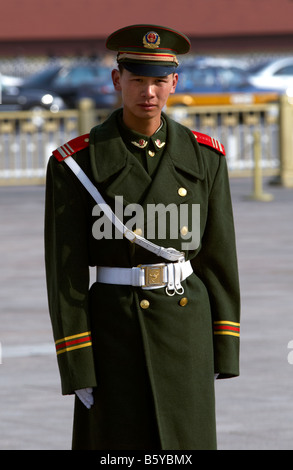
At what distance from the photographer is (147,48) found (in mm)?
3576

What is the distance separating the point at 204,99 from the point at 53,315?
23.8 m

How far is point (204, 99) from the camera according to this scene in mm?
27125

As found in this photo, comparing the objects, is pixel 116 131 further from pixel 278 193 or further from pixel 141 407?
pixel 278 193

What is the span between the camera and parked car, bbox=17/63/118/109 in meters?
29.2

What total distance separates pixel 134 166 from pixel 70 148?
215 millimetres

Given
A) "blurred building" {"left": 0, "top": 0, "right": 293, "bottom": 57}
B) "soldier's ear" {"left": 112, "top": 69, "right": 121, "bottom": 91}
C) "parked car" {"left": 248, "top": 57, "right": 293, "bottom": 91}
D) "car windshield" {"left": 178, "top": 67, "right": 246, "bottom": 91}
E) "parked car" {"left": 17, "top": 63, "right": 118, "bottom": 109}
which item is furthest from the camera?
"blurred building" {"left": 0, "top": 0, "right": 293, "bottom": 57}

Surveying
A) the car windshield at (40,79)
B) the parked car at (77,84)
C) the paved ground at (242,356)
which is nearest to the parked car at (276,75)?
the parked car at (77,84)

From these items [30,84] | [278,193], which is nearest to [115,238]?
[278,193]

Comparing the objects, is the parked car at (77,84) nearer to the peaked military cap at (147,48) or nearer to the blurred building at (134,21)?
the blurred building at (134,21)

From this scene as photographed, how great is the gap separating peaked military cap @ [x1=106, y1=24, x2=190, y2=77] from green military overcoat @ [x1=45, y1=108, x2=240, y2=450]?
0.21m

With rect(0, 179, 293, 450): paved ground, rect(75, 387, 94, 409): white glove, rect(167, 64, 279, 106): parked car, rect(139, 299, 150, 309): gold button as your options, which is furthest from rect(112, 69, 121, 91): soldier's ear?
rect(167, 64, 279, 106): parked car

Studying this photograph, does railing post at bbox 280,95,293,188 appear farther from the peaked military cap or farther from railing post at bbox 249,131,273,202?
the peaked military cap

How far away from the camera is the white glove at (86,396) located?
3605 millimetres

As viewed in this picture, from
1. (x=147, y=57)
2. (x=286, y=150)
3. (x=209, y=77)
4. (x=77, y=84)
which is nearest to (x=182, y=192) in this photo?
(x=147, y=57)
